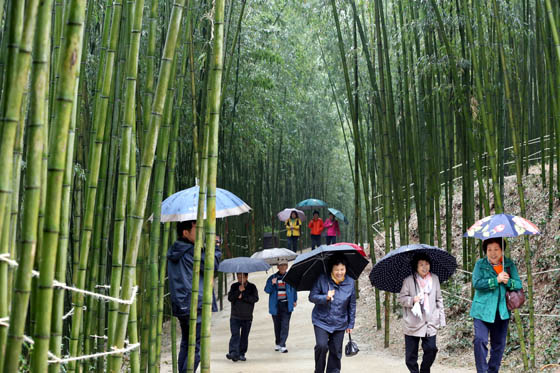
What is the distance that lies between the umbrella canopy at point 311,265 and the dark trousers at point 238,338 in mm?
1529

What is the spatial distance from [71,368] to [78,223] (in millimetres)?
Result: 1083

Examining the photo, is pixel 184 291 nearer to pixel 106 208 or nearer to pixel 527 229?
pixel 106 208

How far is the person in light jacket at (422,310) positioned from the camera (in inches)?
152

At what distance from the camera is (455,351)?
5328 mm

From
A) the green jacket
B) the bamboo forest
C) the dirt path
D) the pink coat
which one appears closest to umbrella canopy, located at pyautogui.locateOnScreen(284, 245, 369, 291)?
the bamboo forest

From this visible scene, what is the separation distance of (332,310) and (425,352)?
Answer: 0.63 metres

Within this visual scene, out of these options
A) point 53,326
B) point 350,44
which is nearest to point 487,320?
point 53,326

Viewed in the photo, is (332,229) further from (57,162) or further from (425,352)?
(57,162)

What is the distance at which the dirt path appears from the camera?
5090 millimetres

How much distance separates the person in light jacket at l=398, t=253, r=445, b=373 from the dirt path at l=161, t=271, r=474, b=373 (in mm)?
1055

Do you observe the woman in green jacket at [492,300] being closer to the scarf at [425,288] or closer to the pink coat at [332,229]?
the scarf at [425,288]

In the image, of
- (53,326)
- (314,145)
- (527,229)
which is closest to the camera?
(53,326)

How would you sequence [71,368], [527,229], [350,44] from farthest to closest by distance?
1. [350,44]
2. [527,229]
3. [71,368]

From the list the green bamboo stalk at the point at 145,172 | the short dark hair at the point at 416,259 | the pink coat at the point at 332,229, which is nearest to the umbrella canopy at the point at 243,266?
the short dark hair at the point at 416,259
